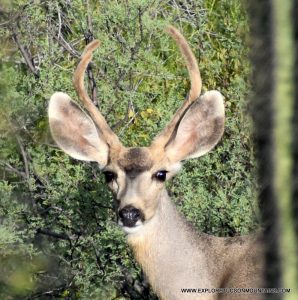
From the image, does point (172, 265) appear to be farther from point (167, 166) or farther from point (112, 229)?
point (112, 229)

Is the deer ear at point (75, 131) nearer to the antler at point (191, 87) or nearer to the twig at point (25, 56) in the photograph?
the antler at point (191, 87)

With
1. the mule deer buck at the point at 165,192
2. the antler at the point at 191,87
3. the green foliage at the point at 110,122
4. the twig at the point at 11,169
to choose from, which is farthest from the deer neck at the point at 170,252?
the twig at the point at 11,169

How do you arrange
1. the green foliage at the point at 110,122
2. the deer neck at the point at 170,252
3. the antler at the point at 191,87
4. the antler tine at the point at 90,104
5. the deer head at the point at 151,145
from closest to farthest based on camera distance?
the deer neck at the point at 170,252
the deer head at the point at 151,145
the antler at the point at 191,87
the antler tine at the point at 90,104
the green foliage at the point at 110,122

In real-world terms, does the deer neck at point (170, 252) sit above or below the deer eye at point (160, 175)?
below

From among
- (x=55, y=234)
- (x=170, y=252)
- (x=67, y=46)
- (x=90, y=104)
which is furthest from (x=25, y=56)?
(x=170, y=252)

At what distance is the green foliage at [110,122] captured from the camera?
20.9 feet

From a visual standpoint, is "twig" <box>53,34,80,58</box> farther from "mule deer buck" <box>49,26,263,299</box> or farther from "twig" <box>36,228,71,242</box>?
"mule deer buck" <box>49,26,263,299</box>

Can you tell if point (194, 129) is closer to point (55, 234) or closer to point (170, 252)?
point (170, 252)

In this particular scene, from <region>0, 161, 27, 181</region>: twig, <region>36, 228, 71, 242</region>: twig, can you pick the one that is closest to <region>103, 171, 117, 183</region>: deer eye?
<region>36, 228, 71, 242</region>: twig

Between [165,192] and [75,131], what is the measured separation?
0.78 metres

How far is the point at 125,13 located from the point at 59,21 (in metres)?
0.69

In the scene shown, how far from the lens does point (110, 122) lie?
6.79 meters

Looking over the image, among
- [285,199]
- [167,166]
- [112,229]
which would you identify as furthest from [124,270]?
[285,199]

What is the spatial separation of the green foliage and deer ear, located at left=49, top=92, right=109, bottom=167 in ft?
3.58
